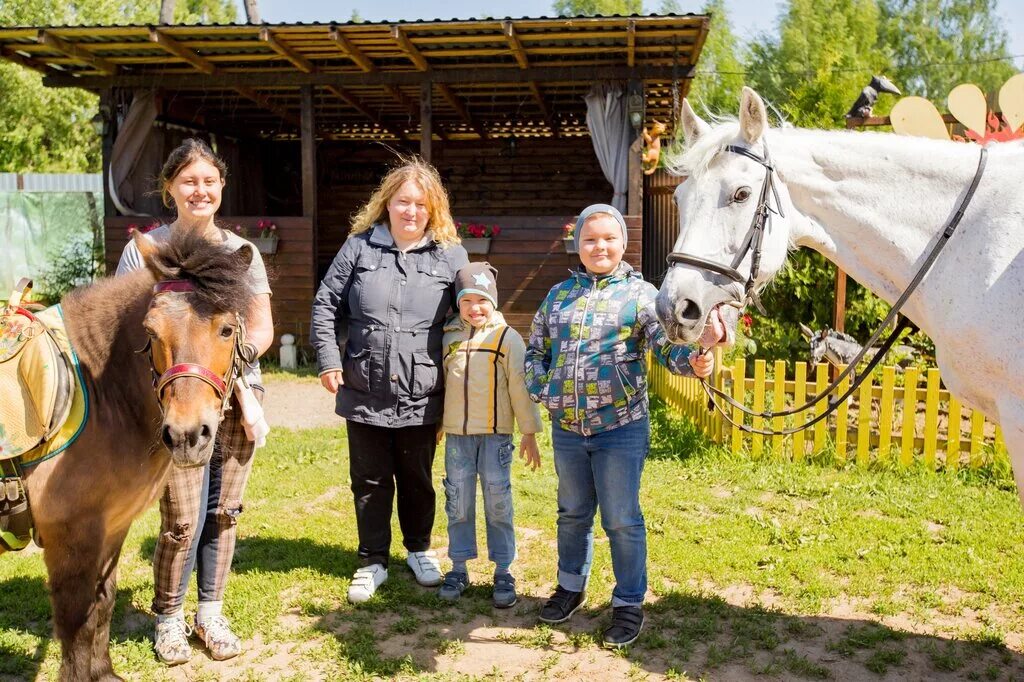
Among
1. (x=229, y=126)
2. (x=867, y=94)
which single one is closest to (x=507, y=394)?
(x=867, y=94)

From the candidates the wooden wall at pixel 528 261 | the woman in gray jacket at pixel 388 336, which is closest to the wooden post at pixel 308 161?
the wooden wall at pixel 528 261

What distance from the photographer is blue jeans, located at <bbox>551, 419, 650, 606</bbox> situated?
315cm

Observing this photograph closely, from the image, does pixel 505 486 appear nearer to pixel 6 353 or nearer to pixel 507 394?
pixel 507 394

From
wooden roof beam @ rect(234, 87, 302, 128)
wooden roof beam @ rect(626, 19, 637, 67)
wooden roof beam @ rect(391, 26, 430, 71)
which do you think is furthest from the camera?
wooden roof beam @ rect(234, 87, 302, 128)

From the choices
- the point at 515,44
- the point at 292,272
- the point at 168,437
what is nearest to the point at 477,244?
the point at 515,44

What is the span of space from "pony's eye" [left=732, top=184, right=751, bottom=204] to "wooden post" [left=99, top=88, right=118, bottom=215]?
10.5m

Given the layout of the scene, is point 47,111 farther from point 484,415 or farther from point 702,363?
point 702,363

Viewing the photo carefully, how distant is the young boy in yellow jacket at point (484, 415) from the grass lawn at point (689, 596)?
321 mm

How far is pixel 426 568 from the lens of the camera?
3848 millimetres

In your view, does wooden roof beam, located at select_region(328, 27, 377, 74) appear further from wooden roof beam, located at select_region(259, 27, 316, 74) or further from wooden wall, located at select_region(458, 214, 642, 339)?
wooden wall, located at select_region(458, 214, 642, 339)

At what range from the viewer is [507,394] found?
3.58m

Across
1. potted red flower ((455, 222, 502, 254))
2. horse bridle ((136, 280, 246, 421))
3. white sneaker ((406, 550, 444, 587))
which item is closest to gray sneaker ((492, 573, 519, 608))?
white sneaker ((406, 550, 444, 587))

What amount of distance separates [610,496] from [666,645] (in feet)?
2.26

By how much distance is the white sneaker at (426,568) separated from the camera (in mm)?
3809
